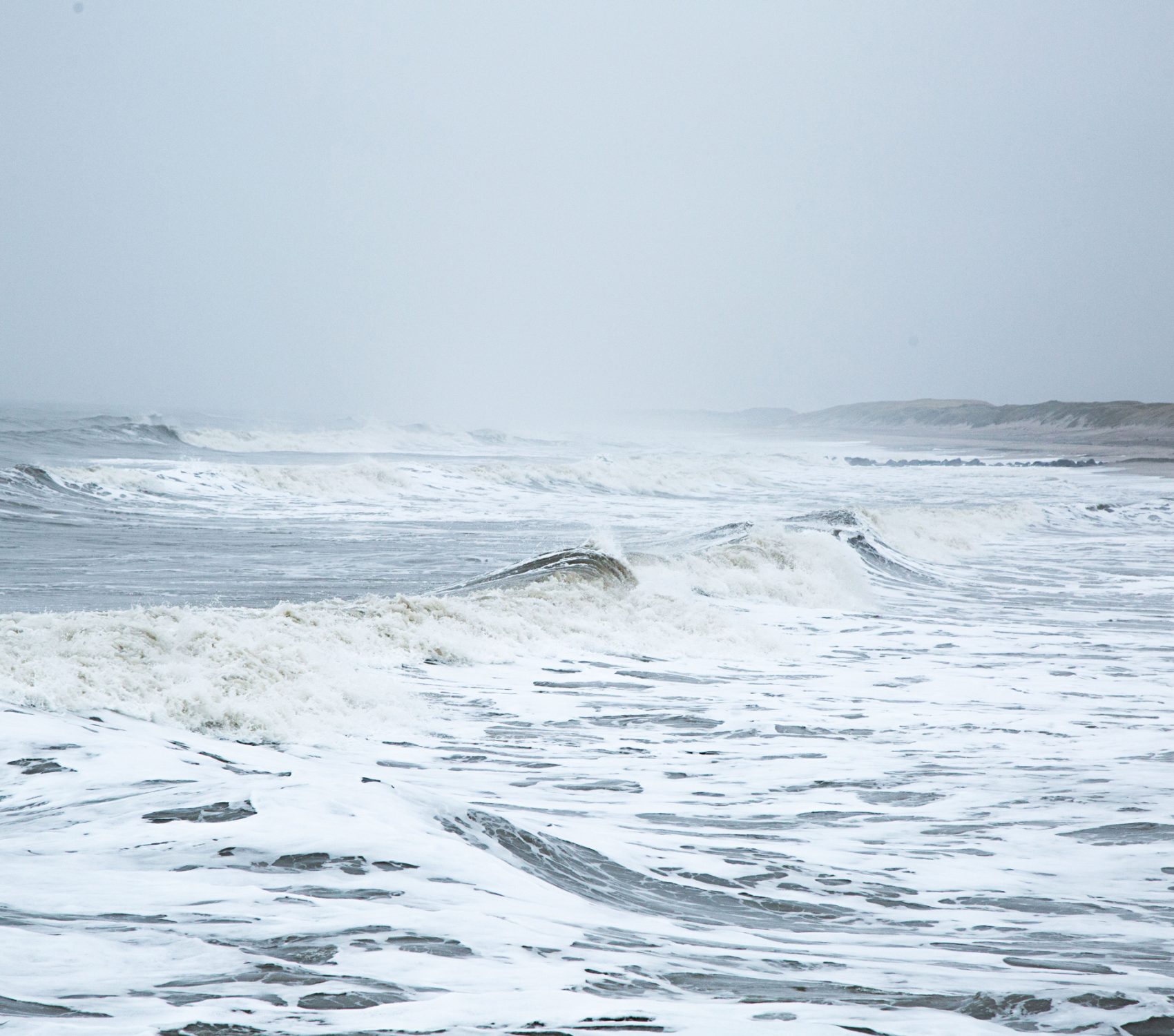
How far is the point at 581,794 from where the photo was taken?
21.0 ft

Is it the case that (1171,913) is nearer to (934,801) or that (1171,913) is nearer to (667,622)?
(934,801)

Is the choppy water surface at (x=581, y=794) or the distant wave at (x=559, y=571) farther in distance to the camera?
the distant wave at (x=559, y=571)

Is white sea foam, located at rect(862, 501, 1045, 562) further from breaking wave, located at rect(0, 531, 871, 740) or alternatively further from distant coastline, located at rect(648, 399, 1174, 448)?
distant coastline, located at rect(648, 399, 1174, 448)

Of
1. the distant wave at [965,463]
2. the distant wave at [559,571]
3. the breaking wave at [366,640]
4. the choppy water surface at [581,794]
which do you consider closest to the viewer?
the choppy water surface at [581,794]

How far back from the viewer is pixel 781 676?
9852 millimetres

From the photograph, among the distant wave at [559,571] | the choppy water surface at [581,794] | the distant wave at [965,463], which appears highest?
the distant wave at [965,463]

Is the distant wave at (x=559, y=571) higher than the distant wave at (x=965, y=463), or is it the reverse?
the distant wave at (x=965, y=463)

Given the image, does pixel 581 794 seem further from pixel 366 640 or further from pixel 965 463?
pixel 965 463

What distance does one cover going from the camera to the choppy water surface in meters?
3.46

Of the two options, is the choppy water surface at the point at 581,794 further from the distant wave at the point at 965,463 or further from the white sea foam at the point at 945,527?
the distant wave at the point at 965,463

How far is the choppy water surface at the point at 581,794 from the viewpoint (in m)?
3.46

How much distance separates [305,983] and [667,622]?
8.69m

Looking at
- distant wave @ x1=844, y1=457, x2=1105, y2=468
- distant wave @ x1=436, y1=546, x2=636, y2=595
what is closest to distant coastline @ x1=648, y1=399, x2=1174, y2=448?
distant wave @ x1=844, y1=457, x2=1105, y2=468

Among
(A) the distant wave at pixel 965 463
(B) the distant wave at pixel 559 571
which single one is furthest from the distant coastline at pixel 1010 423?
(B) the distant wave at pixel 559 571
